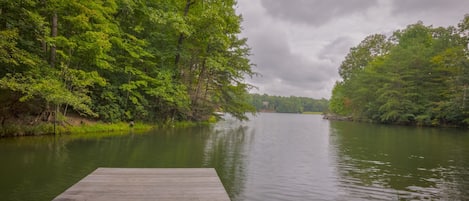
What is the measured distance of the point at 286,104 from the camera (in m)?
154

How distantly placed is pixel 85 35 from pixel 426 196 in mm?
16052

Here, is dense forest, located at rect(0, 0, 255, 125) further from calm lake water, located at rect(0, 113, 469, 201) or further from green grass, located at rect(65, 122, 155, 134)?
calm lake water, located at rect(0, 113, 469, 201)

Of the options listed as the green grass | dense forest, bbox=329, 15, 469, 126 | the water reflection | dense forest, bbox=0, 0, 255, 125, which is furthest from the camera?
dense forest, bbox=329, 15, 469, 126

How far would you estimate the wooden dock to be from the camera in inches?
161

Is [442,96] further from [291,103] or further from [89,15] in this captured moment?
[291,103]

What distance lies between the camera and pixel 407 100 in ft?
120

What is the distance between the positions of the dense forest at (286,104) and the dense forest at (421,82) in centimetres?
10284

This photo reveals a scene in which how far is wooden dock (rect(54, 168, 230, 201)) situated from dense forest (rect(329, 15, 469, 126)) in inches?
1273

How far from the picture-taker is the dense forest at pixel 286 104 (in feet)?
504

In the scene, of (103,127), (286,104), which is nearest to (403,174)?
(103,127)

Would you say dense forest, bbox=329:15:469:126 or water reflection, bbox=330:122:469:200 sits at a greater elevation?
dense forest, bbox=329:15:469:126

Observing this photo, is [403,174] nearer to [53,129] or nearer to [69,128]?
[53,129]

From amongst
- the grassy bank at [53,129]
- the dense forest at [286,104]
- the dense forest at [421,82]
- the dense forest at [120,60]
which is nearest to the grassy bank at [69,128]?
the grassy bank at [53,129]

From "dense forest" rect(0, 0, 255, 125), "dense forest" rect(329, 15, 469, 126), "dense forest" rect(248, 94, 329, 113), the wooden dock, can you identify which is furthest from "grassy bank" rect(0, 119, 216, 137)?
"dense forest" rect(248, 94, 329, 113)
